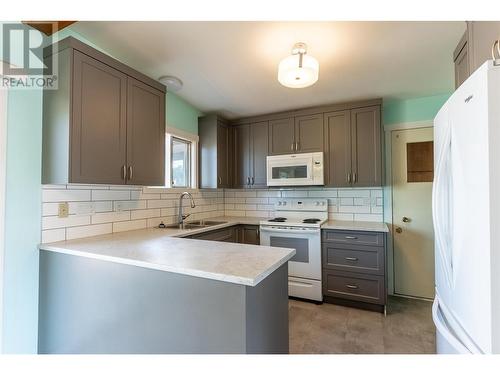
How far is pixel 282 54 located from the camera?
1.94m

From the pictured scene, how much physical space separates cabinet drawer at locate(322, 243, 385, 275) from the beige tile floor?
46 centimetres

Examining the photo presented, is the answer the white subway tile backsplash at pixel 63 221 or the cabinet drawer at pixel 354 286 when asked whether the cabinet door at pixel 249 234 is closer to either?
the cabinet drawer at pixel 354 286

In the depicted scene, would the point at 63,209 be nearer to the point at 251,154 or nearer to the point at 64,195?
the point at 64,195

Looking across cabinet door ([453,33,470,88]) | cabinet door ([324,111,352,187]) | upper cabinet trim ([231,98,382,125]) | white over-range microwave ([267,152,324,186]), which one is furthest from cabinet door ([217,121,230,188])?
cabinet door ([453,33,470,88])

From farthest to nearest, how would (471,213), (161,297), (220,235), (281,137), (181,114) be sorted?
1. (281,137)
2. (181,114)
3. (220,235)
4. (161,297)
5. (471,213)

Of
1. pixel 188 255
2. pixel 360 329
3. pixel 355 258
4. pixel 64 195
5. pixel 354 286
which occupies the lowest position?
pixel 360 329

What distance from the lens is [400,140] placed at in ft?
9.73

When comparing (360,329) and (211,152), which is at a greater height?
(211,152)

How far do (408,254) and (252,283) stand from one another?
2776 mm

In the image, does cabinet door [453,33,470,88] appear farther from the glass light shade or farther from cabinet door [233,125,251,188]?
cabinet door [233,125,251,188]

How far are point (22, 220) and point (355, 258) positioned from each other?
2884mm

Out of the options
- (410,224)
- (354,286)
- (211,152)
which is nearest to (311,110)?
(211,152)
